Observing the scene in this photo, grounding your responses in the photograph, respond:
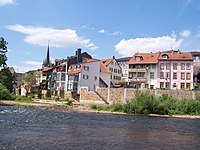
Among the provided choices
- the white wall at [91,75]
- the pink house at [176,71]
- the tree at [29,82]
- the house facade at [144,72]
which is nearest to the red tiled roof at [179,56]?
the pink house at [176,71]

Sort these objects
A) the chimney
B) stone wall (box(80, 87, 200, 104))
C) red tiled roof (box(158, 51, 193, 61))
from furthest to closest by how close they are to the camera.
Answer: the chimney < red tiled roof (box(158, 51, 193, 61)) < stone wall (box(80, 87, 200, 104))

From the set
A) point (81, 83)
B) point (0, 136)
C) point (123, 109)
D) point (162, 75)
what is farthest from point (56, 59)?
point (0, 136)

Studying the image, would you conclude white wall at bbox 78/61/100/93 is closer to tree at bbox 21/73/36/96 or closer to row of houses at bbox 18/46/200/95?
row of houses at bbox 18/46/200/95

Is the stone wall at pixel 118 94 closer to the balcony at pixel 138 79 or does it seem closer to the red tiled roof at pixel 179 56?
the balcony at pixel 138 79

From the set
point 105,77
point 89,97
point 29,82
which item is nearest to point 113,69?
point 105,77

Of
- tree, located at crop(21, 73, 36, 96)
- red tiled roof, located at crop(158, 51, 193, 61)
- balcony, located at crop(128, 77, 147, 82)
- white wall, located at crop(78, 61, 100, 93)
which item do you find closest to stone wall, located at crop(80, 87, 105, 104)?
white wall, located at crop(78, 61, 100, 93)

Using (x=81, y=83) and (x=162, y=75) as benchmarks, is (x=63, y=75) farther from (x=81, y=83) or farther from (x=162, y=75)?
(x=162, y=75)

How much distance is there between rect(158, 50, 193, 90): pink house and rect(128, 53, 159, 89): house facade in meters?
1.46

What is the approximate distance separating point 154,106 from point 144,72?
26.9 metres

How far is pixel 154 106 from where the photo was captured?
151 ft

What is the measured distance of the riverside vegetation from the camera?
45.5m

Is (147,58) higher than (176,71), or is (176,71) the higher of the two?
(147,58)

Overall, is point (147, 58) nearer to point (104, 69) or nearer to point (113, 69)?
point (104, 69)

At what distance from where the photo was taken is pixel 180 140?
67.3 feet
